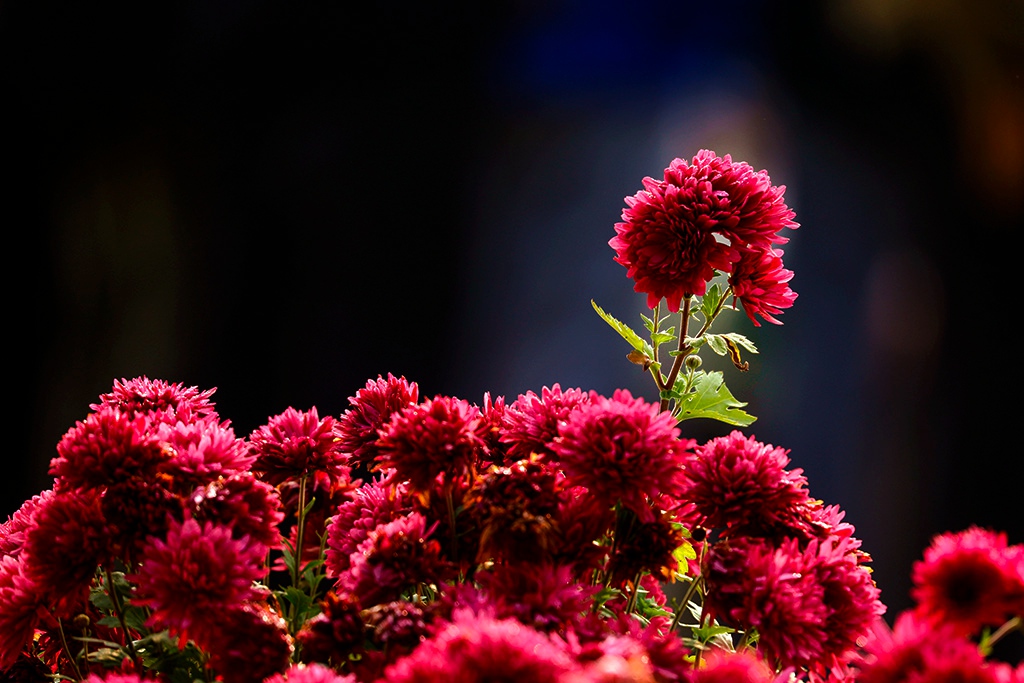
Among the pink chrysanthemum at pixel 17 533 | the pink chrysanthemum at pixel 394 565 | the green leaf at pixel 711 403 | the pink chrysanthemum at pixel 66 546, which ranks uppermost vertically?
the pink chrysanthemum at pixel 17 533

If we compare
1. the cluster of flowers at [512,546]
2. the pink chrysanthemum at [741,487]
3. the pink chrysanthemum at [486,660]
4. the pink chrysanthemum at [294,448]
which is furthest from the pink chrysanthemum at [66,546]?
the pink chrysanthemum at [741,487]

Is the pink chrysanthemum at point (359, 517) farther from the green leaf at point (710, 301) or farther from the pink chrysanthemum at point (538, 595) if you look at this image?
the green leaf at point (710, 301)

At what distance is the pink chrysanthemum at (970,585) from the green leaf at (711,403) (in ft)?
0.54

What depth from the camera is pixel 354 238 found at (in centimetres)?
186

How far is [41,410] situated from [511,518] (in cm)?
170

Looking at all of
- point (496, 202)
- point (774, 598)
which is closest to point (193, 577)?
point (774, 598)

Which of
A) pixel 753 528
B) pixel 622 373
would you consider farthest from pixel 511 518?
pixel 622 373

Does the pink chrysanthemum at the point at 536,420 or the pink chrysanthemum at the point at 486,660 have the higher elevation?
the pink chrysanthemum at the point at 536,420

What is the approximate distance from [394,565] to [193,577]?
97 millimetres

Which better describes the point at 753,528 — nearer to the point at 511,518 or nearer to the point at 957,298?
the point at 511,518

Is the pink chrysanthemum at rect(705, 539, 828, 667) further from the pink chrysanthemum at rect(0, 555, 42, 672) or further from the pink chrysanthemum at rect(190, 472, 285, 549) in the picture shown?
the pink chrysanthemum at rect(0, 555, 42, 672)

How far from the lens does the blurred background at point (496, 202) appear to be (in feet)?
5.94

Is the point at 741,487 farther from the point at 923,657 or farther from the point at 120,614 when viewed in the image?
the point at 120,614

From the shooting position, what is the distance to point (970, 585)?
40 cm
